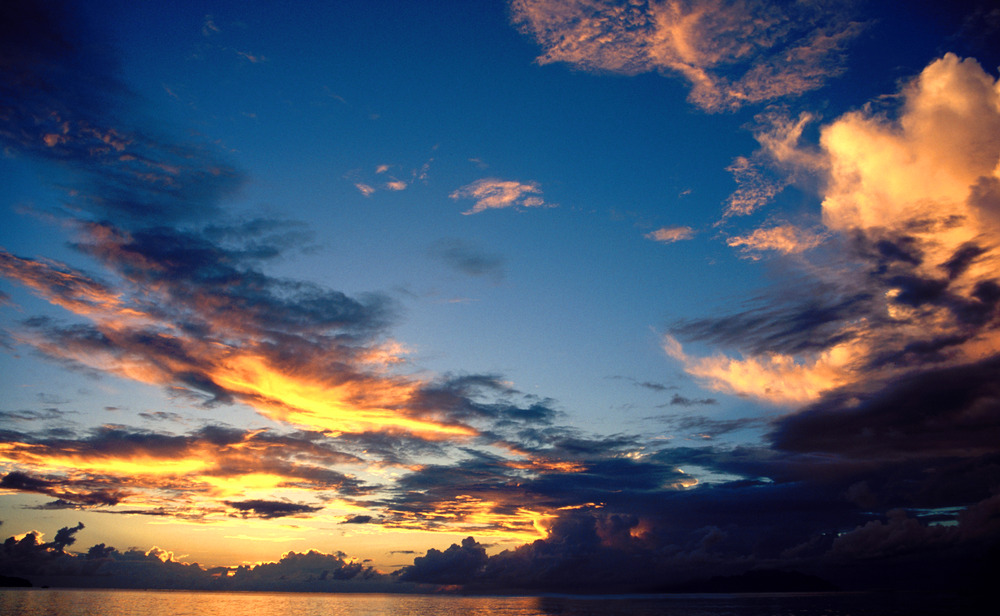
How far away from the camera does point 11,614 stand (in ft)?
600

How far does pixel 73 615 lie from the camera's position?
19225cm

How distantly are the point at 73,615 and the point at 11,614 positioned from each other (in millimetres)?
17938
